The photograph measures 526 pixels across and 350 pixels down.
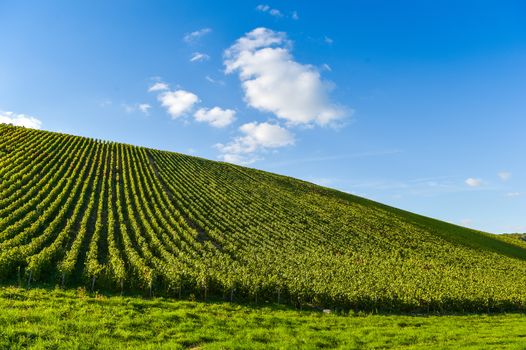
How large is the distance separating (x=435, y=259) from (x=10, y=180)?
60.8 m

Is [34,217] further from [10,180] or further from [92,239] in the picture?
[10,180]

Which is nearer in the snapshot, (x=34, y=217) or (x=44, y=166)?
(x=34, y=217)

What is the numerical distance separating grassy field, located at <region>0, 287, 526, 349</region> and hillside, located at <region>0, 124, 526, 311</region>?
136 inches

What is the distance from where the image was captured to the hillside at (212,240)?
29266 mm

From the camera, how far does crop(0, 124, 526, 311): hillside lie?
29266 mm

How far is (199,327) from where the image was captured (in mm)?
19391

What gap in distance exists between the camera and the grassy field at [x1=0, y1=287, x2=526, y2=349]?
631 inches

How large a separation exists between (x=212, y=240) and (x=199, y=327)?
90.5 feet

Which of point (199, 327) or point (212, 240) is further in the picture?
point (212, 240)

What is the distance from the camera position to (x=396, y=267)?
159 ft

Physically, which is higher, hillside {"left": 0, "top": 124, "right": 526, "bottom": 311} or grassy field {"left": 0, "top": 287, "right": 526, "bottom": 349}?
hillside {"left": 0, "top": 124, "right": 526, "bottom": 311}

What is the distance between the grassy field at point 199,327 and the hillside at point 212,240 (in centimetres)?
346

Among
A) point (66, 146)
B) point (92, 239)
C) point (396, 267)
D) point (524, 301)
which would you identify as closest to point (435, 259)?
point (396, 267)

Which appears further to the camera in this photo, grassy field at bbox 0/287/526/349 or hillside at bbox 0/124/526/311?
hillside at bbox 0/124/526/311
